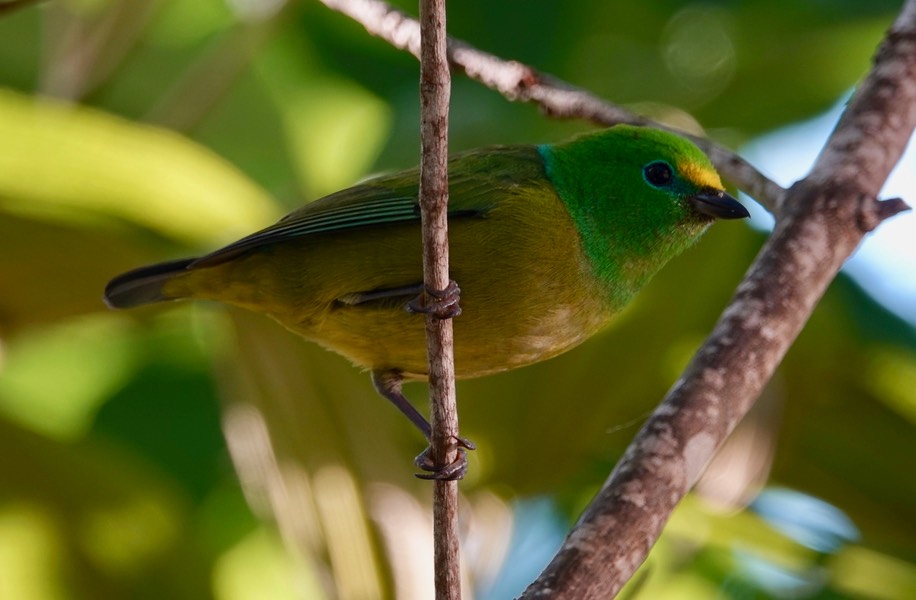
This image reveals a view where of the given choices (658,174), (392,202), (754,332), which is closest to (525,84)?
(658,174)

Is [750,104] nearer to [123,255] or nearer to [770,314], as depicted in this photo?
[770,314]

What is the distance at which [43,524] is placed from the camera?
4.20 meters

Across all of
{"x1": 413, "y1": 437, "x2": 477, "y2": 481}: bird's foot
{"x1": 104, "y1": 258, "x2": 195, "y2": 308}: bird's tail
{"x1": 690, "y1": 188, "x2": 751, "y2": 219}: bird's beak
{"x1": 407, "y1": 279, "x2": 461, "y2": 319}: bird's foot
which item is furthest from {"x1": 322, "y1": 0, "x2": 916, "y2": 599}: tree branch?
{"x1": 104, "y1": 258, "x2": 195, "y2": 308}: bird's tail

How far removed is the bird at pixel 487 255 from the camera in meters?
2.98

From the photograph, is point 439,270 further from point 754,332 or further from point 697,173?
point 697,173

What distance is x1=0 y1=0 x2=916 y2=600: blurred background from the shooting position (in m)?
3.87

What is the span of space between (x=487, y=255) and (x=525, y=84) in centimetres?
90

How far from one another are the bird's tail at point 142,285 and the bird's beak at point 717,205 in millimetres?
1548

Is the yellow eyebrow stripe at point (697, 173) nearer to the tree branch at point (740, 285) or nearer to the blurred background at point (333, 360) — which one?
the tree branch at point (740, 285)

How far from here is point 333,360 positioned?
4121 mm

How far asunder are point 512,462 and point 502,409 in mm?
219

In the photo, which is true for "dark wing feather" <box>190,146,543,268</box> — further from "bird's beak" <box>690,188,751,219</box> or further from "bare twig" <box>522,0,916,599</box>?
"bare twig" <box>522,0,916,599</box>

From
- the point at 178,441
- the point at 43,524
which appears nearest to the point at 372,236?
the point at 43,524

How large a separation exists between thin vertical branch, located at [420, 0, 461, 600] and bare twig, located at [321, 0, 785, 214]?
139 cm
